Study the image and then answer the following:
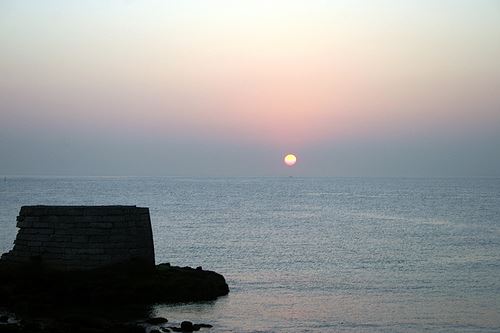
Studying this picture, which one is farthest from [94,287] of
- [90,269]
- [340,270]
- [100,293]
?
[340,270]

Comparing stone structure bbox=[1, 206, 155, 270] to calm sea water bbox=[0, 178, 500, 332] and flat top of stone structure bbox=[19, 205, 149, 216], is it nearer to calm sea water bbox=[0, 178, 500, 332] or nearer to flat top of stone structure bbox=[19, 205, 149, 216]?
flat top of stone structure bbox=[19, 205, 149, 216]

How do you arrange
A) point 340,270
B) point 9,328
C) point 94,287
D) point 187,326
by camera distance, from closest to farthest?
1. point 9,328
2. point 187,326
3. point 94,287
4. point 340,270

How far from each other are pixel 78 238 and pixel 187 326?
24.0 feet

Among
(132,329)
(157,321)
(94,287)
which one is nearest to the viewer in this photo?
(132,329)

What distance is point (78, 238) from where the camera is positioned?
28.0 meters

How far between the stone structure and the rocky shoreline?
46 centimetres

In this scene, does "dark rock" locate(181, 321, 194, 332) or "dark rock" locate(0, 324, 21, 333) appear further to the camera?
"dark rock" locate(181, 321, 194, 332)

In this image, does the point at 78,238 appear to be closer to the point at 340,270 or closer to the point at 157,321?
the point at 157,321

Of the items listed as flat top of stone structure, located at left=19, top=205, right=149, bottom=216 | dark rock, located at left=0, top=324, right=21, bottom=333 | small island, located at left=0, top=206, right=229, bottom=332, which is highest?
flat top of stone structure, located at left=19, top=205, right=149, bottom=216

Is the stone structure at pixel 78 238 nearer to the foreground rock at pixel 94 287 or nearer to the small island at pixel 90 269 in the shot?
the small island at pixel 90 269

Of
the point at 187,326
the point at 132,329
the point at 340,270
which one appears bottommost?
the point at 340,270

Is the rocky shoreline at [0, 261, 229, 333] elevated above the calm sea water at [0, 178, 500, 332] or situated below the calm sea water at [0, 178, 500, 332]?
above

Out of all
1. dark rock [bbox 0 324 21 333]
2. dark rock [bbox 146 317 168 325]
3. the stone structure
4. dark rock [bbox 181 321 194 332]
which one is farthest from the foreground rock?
dark rock [bbox 181 321 194 332]

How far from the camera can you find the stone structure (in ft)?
91.6
